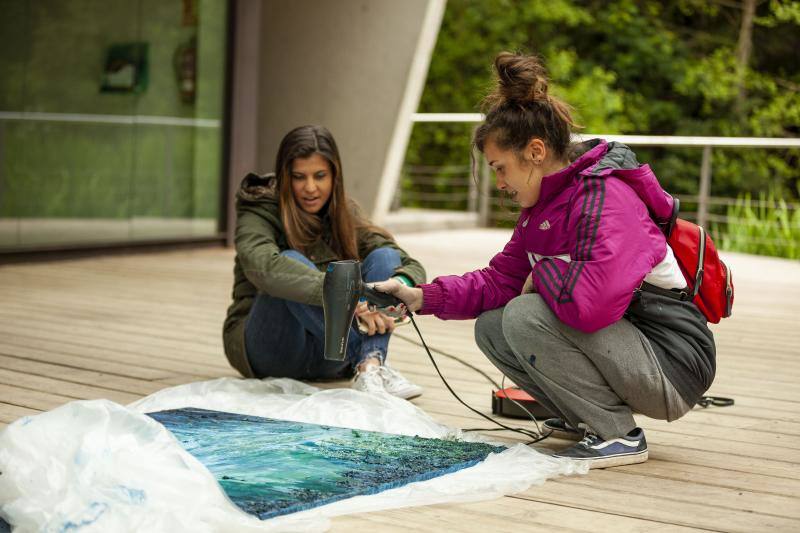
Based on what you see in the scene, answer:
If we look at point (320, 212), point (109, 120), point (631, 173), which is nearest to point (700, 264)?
point (631, 173)

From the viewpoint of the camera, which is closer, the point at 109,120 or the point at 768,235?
the point at 109,120

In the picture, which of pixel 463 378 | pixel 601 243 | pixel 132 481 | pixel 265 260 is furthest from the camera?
pixel 463 378

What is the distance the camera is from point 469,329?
15.8 ft

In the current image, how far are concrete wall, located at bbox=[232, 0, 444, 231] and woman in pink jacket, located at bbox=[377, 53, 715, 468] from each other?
6147 millimetres

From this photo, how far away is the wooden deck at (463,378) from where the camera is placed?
2131mm

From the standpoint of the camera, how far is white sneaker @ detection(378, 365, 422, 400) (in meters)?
3.17

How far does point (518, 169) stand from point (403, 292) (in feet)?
1.29

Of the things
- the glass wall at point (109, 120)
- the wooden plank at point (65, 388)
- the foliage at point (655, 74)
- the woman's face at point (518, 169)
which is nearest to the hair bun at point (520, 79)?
the woman's face at point (518, 169)

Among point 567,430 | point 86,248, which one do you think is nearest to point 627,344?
point 567,430

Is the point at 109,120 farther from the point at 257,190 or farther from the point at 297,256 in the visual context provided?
the point at 297,256

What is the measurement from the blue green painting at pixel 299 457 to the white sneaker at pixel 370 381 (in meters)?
0.40

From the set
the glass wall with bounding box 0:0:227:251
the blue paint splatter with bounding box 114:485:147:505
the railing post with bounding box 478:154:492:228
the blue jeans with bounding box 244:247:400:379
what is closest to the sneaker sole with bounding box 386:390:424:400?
the blue jeans with bounding box 244:247:400:379

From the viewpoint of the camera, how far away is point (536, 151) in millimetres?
2428

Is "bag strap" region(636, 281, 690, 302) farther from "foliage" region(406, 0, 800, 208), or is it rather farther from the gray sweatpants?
"foliage" region(406, 0, 800, 208)
